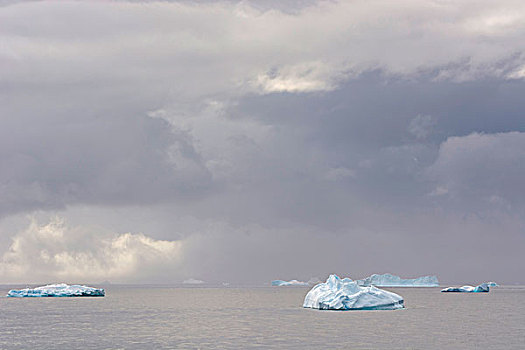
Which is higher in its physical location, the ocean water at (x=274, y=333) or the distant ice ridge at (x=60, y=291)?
the distant ice ridge at (x=60, y=291)

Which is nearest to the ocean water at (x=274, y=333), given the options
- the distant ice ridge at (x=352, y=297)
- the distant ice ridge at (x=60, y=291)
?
the distant ice ridge at (x=352, y=297)

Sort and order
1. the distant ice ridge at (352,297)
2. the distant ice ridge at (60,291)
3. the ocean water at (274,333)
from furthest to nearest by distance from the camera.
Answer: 1. the distant ice ridge at (60,291)
2. the distant ice ridge at (352,297)
3. the ocean water at (274,333)

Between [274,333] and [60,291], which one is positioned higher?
[60,291]

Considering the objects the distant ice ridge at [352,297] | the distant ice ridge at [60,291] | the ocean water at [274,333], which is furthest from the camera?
the distant ice ridge at [60,291]

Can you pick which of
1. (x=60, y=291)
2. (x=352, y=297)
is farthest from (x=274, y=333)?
(x=60, y=291)

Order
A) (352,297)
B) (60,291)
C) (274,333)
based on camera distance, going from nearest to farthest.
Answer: (274,333) → (352,297) → (60,291)

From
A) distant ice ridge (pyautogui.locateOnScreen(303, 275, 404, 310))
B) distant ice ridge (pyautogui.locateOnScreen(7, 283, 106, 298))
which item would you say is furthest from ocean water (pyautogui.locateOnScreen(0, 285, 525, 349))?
distant ice ridge (pyautogui.locateOnScreen(7, 283, 106, 298))

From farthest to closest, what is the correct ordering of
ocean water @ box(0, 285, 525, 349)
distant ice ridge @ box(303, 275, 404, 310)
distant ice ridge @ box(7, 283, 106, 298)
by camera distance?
distant ice ridge @ box(7, 283, 106, 298) → distant ice ridge @ box(303, 275, 404, 310) → ocean water @ box(0, 285, 525, 349)

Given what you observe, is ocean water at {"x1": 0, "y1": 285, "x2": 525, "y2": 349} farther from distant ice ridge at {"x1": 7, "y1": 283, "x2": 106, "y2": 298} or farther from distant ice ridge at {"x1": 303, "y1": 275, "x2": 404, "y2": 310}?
distant ice ridge at {"x1": 7, "y1": 283, "x2": 106, "y2": 298}

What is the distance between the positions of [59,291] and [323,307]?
8547 centimetres

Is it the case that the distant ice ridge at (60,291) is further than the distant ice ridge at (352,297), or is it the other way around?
the distant ice ridge at (60,291)

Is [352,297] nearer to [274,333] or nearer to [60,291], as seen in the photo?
[274,333]

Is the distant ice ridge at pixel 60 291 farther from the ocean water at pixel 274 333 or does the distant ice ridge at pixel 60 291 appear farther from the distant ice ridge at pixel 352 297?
the distant ice ridge at pixel 352 297

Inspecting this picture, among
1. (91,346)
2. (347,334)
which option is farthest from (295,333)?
(91,346)
